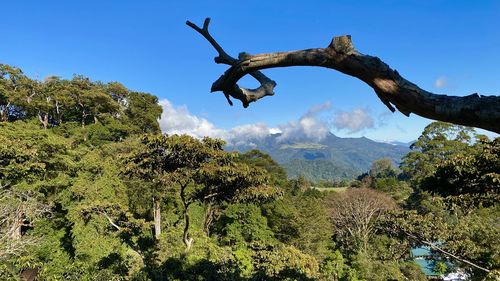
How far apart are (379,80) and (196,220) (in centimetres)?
2176

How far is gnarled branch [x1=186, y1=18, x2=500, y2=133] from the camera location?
5.72 ft

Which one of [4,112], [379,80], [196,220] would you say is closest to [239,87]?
[379,80]

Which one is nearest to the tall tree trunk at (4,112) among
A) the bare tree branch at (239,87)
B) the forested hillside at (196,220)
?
the forested hillside at (196,220)

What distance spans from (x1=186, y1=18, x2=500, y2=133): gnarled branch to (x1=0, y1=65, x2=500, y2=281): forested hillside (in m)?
6.83

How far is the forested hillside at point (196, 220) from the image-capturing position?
944 cm

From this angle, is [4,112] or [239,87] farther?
[4,112]

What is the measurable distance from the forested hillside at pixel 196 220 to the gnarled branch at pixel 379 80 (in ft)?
22.4

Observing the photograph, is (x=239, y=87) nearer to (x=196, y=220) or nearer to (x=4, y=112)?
(x=196, y=220)

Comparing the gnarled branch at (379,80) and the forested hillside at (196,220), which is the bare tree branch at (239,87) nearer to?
the gnarled branch at (379,80)

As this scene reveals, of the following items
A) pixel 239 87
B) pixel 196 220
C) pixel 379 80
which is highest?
pixel 239 87

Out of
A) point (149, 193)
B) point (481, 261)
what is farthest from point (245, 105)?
point (149, 193)

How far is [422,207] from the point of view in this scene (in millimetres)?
29719

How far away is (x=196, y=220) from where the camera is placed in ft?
73.9

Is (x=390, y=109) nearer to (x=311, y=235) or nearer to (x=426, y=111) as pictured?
(x=426, y=111)
